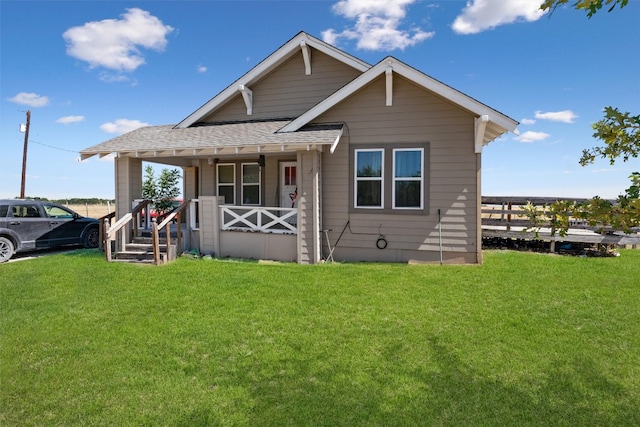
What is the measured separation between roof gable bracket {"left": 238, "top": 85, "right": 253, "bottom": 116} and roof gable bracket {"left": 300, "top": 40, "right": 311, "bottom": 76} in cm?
206

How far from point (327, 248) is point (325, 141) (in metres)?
2.97

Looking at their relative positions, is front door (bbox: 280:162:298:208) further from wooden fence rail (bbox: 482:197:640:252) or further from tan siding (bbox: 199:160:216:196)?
wooden fence rail (bbox: 482:197:640:252)

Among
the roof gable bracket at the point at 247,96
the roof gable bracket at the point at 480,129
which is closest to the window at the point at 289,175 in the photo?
the roof gable bracket at the point at 247,96

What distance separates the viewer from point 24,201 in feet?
35.4

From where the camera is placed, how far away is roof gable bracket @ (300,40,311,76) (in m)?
10.6

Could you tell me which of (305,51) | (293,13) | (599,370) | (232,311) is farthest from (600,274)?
(293,13)

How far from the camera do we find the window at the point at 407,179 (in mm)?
8938

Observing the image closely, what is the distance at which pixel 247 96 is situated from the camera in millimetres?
11719

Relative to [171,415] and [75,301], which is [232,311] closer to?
[171,415]

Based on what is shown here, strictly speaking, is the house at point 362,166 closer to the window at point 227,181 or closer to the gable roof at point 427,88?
the gable roof at point 427,88

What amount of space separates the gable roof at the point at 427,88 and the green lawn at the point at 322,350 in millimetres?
3629

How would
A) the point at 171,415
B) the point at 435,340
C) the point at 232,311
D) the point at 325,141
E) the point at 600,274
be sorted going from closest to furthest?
1. the point at 171,415
2. the point at 435,340
3. the point at 232,311
4. the point at 600,274
5. the point at 325,141

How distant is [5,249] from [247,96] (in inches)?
339

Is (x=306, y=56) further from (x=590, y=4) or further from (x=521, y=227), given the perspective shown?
(x=590, y=4)
